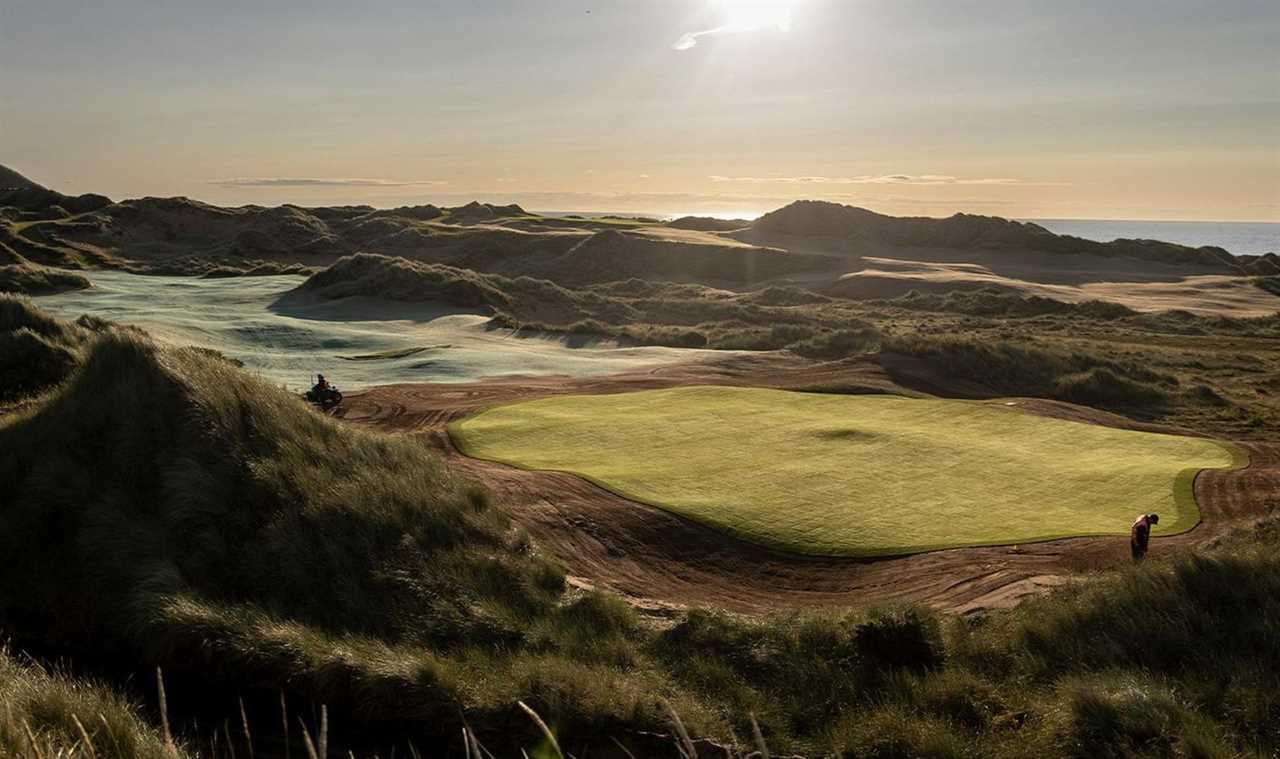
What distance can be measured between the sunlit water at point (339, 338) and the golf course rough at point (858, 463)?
9.28m

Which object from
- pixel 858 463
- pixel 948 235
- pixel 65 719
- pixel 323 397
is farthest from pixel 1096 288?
pixel 65 719

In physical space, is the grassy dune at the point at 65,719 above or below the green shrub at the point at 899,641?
above

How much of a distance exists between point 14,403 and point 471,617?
47.2ft

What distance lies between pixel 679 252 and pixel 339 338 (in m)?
48.9

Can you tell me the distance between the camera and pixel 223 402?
11828 mm

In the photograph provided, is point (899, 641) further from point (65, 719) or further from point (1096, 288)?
point (1096, 288)

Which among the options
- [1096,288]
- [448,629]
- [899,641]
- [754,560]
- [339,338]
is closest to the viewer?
[448,629]

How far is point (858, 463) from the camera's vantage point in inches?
694

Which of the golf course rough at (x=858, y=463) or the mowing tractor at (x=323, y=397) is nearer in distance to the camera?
the golf course rough at (x=858, y=463)

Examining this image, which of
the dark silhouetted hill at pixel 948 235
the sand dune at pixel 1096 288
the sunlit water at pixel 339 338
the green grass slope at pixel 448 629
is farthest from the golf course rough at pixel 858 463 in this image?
the dark silhouetted hill at pixel 948 235

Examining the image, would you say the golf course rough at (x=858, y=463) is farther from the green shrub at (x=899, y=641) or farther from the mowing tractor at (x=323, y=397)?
the mowing tractor at (x=323, y=397)

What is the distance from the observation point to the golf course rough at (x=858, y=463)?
48.0 feet

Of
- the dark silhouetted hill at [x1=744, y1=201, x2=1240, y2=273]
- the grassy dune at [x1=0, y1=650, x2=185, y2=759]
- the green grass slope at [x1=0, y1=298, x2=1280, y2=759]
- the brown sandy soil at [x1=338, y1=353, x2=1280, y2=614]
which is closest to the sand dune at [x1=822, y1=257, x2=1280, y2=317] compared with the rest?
the dark silhouetted hill at [x1=744, y1=201, x2=1240, y2=273]

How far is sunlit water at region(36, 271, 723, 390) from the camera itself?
3259cm
